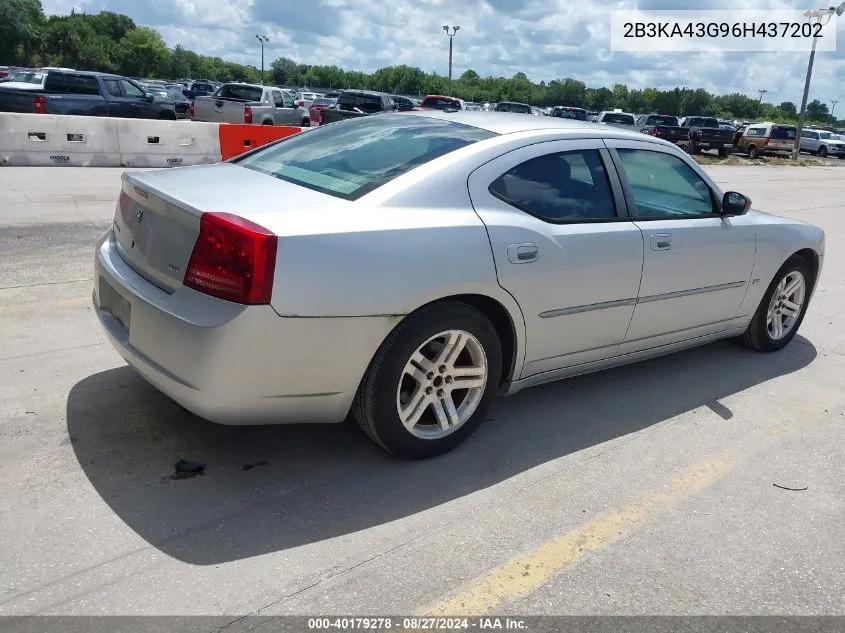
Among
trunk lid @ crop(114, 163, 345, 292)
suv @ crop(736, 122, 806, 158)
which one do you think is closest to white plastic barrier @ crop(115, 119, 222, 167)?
trunk lid @ crop(114, 163, 345, 292)

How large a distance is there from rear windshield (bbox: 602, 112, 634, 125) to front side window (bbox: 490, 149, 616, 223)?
91.9 feet

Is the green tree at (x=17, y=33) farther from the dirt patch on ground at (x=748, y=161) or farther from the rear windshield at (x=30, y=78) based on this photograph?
the dirt patch on ground at (x=748, y=161)

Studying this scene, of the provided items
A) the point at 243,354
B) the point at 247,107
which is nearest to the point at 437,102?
the point at 247,107

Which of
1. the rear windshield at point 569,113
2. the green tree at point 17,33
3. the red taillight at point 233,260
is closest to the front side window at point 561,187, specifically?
the red taillight at point 233,260

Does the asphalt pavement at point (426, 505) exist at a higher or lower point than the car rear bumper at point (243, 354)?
lower

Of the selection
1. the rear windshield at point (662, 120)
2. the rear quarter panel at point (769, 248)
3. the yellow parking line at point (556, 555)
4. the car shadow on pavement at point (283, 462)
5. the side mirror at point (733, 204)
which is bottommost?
the yellow parking line at point (556, 555)

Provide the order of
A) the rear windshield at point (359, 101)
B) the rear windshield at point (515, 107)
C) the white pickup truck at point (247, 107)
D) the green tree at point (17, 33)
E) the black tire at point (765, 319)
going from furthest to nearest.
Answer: the green tree at point (17, 33) → the rear windshield at point (515, 107) → the rear windshield at point (359, 101) → the white pickup truck at point (247, 107) → the black tire at point (765, 319)

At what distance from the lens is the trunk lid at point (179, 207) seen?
120 inches

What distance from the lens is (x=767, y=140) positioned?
35.1m

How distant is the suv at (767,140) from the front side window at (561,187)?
35116mm

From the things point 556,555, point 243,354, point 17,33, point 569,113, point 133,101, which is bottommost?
point 556,555

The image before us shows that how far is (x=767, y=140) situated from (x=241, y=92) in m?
26.0

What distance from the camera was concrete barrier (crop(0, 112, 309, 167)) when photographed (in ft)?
40.0

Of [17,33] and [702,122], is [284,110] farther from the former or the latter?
[17,33]
